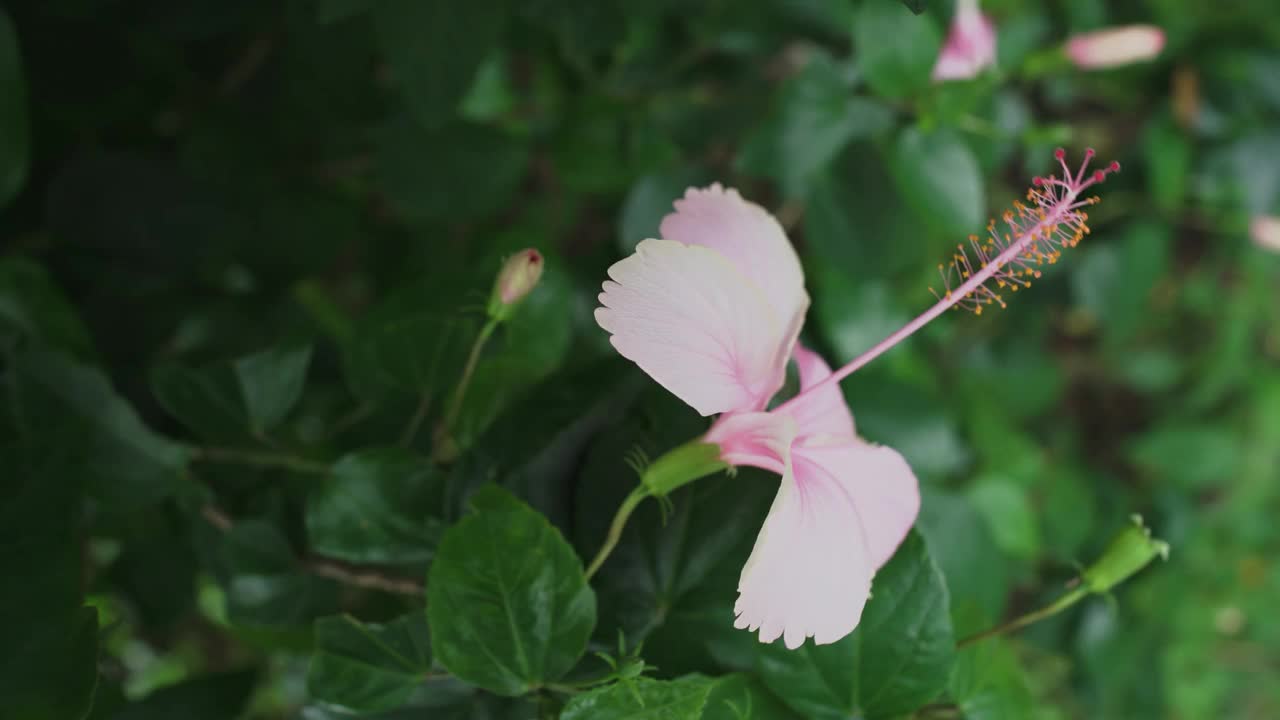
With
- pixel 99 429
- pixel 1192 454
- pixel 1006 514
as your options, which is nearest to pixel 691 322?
pixel 99 429

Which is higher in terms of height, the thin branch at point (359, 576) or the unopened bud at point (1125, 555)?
the unopened bud at point (1125, 555)

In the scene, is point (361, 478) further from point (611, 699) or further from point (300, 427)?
point (300, 427)

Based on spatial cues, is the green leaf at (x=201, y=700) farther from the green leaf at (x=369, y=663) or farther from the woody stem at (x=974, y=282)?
the woody stem at (x=974, y=282)

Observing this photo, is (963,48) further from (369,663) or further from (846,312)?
(369,663)

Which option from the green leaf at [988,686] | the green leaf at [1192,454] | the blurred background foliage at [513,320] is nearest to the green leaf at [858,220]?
the blurred background foliage at [513,320]

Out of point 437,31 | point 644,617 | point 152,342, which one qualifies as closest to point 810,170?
point 437,31

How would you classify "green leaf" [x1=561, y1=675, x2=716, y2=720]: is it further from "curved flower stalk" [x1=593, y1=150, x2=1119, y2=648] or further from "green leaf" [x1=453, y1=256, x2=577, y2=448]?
"green leaf" [x1=453, y1=256, x2=577, y2=448]
